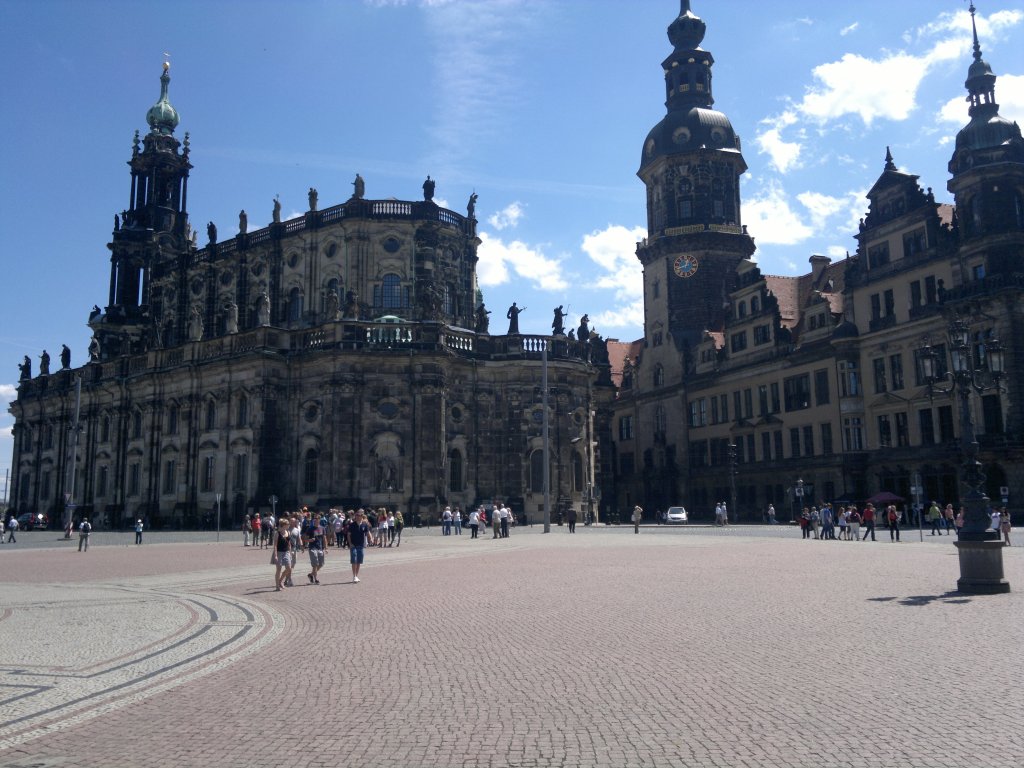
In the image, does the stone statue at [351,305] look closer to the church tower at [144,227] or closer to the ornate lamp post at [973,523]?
the church tower at [144,227]

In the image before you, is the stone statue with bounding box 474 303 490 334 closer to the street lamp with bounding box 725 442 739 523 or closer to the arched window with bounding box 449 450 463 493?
the arched window with bounding box 449 450 463 493

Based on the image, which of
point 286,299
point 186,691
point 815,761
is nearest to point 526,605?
point 186,691

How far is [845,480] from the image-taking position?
5547 cm

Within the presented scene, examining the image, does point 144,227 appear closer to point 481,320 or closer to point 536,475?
point 481,320

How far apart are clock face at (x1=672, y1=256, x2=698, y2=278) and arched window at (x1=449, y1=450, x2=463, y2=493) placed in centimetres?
→ 3168

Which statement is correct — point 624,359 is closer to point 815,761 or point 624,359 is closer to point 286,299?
point 286,299

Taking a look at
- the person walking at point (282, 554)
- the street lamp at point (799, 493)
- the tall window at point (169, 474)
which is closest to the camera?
the person walking at point (282, 554)

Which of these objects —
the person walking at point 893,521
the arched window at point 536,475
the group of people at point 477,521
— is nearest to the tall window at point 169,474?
the group of people at point 477,521

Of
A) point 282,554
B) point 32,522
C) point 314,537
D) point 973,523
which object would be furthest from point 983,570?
point 32,522

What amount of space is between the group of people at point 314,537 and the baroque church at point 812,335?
25273mm

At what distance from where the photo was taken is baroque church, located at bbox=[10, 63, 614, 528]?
168 ft

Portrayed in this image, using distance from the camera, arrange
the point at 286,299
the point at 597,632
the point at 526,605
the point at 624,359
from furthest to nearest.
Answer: the point at 624,359
the point at 286,299
the point at 526,605
the point at 597,632

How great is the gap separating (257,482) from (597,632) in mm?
42154

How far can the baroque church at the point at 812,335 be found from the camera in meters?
48.6
